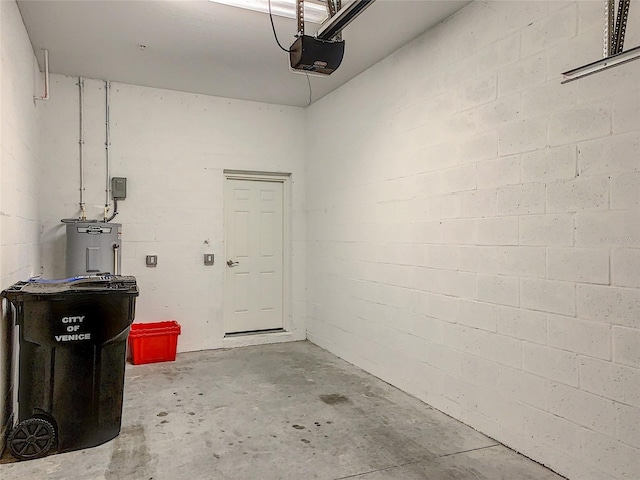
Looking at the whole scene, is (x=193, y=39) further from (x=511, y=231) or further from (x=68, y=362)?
(x=511, y=231)

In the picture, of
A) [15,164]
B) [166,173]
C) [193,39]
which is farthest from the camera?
[166,173]

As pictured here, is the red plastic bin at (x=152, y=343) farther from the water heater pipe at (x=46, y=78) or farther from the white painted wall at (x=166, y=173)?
the water heater pipe at (x=46, y=78)

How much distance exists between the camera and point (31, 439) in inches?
102

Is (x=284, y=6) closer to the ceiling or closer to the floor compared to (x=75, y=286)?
closer to the ceiling

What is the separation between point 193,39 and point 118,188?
189 cm

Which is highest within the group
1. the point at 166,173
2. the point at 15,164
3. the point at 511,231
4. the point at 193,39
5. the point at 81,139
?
the point at 193,39

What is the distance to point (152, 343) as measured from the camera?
463 cm

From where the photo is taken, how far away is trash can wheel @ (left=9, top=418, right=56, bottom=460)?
256 centimetres

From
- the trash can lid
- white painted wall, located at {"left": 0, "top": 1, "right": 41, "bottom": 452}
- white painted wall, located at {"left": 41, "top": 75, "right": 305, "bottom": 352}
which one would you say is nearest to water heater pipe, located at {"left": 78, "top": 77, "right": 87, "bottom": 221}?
white painted wall, located at {"left": 41, "top": 75, "right": 305, "bottom": 352}

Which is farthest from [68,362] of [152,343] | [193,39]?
[193,39]

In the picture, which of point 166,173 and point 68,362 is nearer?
point 68,362

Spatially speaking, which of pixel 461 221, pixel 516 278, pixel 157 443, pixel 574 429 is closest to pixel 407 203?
pixel 461 221

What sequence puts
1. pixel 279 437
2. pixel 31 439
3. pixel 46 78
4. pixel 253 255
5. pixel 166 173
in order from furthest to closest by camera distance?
1. pixel 253 255
2. pixel 166 173
3. pixel 46 78
4. pixel 279 437
5. pixel 31 439

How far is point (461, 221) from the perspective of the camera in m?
3.23
